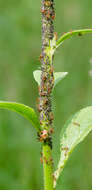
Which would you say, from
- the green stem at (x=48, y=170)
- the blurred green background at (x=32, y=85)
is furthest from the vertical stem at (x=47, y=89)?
the blurred green background at (x=32, y=85)

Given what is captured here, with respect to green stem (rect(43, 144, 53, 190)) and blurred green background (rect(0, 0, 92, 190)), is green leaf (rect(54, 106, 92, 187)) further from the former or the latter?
blurred green background (rect(0, 0, 92, 190))

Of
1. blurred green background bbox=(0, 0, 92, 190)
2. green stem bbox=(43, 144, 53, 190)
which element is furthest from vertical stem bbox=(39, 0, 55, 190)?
blurred green background bbox=(0, 0, 92, 190)

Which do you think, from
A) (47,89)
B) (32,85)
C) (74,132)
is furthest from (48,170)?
(32,85)

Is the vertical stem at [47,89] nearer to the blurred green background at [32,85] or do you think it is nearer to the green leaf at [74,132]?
the green leaf at [74,132]

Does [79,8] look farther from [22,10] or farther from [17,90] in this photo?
[17,90]

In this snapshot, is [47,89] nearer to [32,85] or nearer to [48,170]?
[48,170]

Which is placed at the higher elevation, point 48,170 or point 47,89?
point 47,89

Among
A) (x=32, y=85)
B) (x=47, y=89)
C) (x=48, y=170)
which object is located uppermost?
(x=47, y=89)
